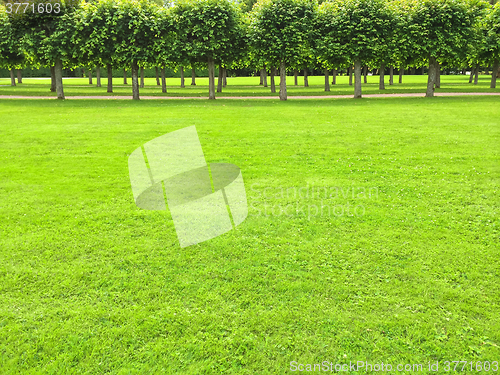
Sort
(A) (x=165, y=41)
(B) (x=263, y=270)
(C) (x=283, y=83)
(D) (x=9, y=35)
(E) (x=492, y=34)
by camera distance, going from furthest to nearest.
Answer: (E) (x=492, y=34) < (D) (x=9, y=35) < (A) (x=165, y=41) < (C) (x=283, y=83) < (B) (x=263, y=270)

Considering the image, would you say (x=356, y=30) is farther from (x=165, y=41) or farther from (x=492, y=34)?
(x=165, y=41)

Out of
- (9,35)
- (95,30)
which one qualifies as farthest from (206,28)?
(9,35)

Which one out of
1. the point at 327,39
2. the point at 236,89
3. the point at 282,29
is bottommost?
the point at 236,89

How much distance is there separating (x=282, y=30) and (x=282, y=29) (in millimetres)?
103

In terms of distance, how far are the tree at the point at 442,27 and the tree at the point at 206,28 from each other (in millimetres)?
16251

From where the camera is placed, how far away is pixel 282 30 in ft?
105

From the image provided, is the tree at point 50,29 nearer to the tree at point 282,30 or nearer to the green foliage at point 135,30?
the green foliage at point 135,30

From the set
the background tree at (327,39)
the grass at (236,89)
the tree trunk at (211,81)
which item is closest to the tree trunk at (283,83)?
the background tree at (327,39)

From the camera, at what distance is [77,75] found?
305ft

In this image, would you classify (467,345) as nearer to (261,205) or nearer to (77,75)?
(261,205)

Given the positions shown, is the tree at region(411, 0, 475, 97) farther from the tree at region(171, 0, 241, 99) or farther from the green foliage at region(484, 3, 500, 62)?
the tree at region(171, 0, 241, 99)

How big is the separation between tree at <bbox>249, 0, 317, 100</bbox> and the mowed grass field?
2223cm

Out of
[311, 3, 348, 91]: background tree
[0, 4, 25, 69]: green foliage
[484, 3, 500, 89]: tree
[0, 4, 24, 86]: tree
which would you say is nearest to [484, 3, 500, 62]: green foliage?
[484, 3, 500, 89]: tree

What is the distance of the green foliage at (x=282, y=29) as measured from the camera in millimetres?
32156
